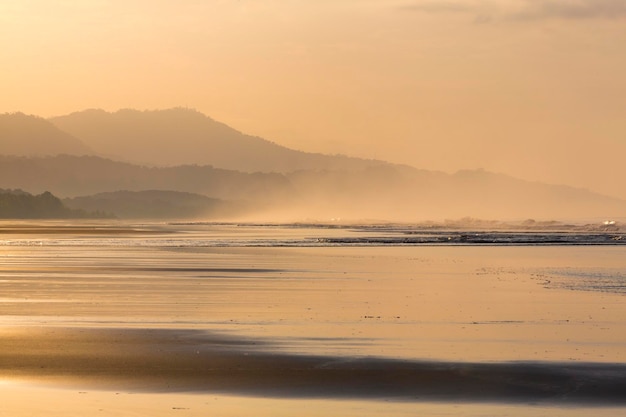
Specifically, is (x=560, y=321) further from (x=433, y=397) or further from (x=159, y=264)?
(x=159, y=264)

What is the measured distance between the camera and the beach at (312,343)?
50.5 feet

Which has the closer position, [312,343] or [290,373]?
[290,373]

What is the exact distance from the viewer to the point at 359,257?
177 feet

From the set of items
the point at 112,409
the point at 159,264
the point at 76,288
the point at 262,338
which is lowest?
the point at 112,409

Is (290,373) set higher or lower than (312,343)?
lower

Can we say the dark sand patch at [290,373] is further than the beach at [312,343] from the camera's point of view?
Yes

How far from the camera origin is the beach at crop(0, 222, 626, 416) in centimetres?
1538

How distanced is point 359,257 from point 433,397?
38.2 meters

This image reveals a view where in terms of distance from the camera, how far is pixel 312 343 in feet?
67.7

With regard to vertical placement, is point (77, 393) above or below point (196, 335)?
below

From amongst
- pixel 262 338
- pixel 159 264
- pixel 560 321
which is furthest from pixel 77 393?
pixel 159 264

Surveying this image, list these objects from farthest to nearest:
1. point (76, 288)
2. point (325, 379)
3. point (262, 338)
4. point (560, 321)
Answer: point (76, 288) < point (560, 321) < point (262, 338) < point (325, 379)

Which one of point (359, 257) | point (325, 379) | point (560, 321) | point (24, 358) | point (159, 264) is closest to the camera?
point (325, 379)

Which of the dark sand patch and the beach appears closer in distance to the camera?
the beach
